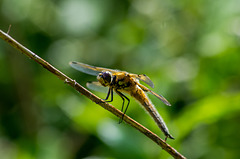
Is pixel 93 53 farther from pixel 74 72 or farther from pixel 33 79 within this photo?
pixel 33 79

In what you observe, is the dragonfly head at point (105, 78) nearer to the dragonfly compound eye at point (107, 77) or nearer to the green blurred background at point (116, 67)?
the dragonfly compound eye at point (107, 77)

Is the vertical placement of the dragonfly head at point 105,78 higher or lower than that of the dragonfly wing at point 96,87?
higher

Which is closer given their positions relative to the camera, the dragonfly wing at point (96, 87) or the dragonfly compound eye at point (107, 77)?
the dragonfly compound eye at point (107, 77)

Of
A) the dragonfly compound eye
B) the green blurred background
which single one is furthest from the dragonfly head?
the green blurred background

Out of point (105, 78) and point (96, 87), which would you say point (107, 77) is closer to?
point (105, 78)

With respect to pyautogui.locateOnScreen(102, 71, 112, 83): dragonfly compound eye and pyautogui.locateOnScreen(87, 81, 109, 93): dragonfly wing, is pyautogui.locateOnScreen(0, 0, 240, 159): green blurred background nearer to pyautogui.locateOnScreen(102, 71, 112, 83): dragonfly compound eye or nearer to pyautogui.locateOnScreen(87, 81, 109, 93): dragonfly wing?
pyautogui.locateOnScreen(87, 81, 109, 93): dragonfly wing

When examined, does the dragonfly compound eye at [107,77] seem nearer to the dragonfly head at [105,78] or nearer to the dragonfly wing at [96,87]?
the dragonfly head at [105,78]

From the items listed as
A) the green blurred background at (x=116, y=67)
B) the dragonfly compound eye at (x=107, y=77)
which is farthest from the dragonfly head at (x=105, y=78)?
the green blurred background at (x=116, y=67)

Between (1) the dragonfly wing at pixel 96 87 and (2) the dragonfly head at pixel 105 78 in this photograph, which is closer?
(2) the dragonfly head at pixel 105 78

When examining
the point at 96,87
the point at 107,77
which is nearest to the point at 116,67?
the point at 96,87
